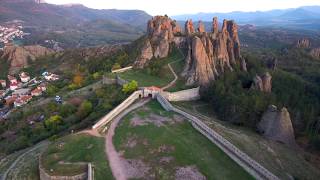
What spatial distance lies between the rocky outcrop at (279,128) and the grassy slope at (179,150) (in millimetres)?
14563

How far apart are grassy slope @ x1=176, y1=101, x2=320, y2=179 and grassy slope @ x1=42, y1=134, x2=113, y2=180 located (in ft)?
53.8

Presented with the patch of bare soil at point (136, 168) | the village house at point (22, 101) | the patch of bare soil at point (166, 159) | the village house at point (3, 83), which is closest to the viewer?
the patch of bare soil at point (136, 168)

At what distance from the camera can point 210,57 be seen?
288 feet

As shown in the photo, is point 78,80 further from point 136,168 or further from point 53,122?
point 136,168

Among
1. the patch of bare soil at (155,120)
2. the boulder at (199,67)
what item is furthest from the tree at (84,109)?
the boulder at (199,67)

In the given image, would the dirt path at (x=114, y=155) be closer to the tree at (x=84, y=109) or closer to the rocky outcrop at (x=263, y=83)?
the tree at (x=84, y=109)

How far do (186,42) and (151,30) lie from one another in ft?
44.3

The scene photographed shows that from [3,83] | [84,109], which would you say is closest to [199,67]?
[84,109]

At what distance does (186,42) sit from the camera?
96.9 m

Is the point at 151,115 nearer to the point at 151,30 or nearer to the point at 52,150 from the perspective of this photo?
the point at 52,150

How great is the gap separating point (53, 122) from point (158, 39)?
35965mm

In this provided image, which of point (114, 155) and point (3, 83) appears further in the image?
point (3, 83)

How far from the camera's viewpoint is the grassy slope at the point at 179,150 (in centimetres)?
4472

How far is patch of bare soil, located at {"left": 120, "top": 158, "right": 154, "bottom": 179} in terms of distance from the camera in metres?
44.2
